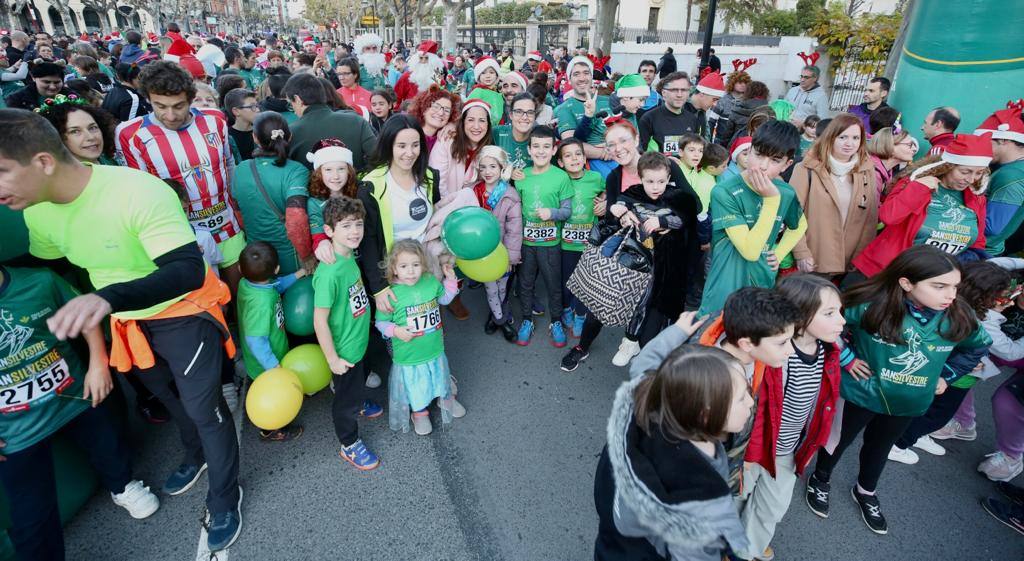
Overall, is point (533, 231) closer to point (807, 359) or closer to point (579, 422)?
point (579, 422)

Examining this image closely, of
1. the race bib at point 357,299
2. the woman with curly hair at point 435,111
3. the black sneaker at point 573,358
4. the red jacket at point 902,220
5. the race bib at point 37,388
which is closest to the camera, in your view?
the race bib at point 37,388

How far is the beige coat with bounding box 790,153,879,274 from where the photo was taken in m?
3.53

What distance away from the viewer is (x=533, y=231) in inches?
166

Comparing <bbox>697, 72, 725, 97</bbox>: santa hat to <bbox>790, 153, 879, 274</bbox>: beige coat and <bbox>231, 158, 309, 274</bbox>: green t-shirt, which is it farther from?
<bbox>231, 158, 309, 274</bbox>: green t-shirt

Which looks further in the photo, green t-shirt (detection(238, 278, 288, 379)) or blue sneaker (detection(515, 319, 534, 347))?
blue sneaker (detection(515, 319, 534, 347))

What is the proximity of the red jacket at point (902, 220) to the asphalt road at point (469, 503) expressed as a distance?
4.33 feet

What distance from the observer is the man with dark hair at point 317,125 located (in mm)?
4188

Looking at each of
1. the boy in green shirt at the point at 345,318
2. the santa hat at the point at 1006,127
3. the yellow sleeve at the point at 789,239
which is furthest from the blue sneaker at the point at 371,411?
the santa hat at the point at 1006,127

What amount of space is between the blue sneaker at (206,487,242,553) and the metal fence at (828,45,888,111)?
13805mm

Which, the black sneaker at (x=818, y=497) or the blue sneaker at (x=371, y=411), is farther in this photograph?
the blue sneaker at (x=371, y=411)

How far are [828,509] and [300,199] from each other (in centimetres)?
375

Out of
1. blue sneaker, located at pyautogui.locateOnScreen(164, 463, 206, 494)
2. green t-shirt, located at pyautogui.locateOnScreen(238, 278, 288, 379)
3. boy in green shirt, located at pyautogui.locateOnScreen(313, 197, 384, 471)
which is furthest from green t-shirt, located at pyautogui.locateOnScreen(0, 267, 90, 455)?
boy in green shirt, located at pyautogui.locateOnScreen(313, 197, 384, 471)

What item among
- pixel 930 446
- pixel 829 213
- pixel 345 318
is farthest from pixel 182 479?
pixel 930 446

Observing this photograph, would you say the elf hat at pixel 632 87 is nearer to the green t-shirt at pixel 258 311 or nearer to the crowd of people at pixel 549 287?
the crowd of people at pixel 549 287
